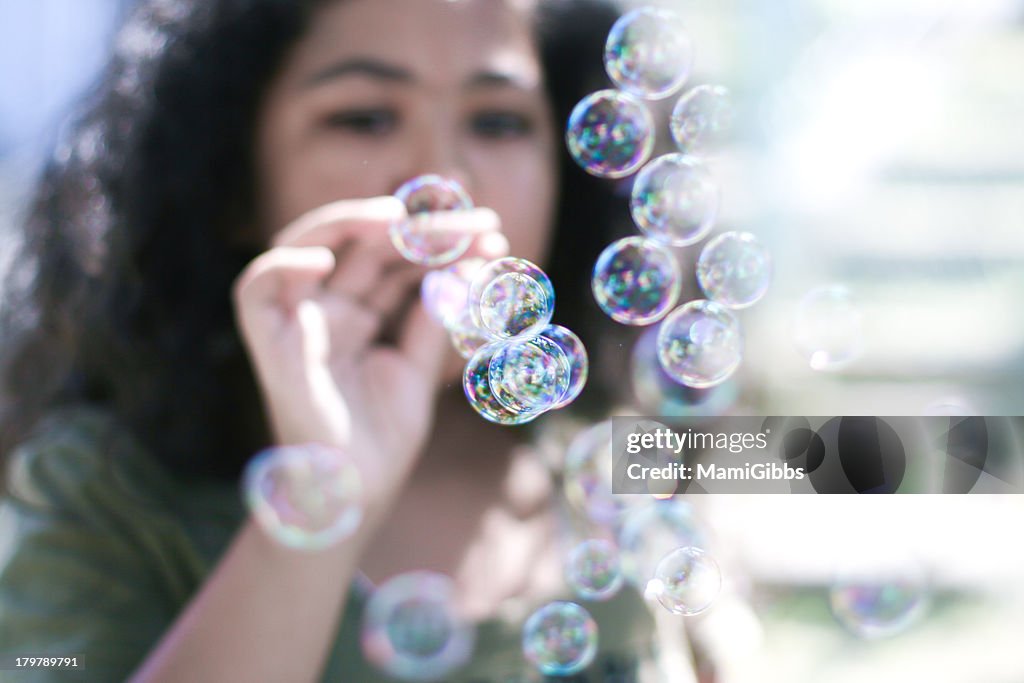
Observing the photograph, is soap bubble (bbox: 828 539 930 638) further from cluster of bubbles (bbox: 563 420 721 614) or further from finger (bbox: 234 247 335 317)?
finger (bbox: 234 247 335 317)

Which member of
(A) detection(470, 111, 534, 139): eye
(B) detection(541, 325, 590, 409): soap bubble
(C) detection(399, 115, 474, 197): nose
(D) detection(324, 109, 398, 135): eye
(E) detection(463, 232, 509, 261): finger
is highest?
(A) detection(470, 111, 534, 139): eye

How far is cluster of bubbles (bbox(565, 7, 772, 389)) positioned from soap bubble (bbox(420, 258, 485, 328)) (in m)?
0.21

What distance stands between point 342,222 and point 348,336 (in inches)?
4.9

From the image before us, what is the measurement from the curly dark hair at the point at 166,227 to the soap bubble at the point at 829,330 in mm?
435

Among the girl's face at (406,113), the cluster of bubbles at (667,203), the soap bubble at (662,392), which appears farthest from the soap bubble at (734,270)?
the girl's face at (406,113)

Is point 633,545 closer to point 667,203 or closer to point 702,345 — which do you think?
point 702,345

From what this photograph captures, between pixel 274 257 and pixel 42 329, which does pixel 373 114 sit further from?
pixel 42 329

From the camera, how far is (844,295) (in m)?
1.19

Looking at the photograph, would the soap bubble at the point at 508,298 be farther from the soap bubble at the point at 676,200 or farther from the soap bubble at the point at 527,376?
the soap bubble at the point at 676,200

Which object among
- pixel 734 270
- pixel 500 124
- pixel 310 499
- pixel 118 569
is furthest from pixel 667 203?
pixel 118 569

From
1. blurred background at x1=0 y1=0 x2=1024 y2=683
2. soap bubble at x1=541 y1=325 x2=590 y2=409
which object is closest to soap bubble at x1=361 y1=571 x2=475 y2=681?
soap bubble at x1=541 y1=325 x2=590 y2=409

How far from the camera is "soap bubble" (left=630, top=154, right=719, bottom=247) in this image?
1.03 meters

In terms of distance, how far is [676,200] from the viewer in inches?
40.8

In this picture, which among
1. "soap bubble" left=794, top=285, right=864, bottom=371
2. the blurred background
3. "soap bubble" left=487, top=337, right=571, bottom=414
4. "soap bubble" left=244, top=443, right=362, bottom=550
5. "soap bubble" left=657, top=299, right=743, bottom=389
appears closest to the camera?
"soap bubble" left=244, top=443, right=362, bottom=550
